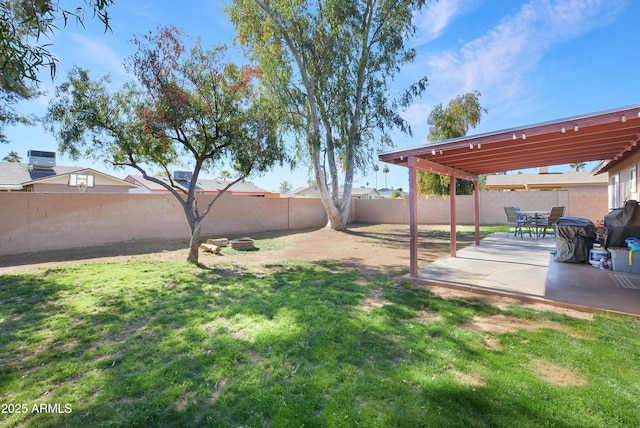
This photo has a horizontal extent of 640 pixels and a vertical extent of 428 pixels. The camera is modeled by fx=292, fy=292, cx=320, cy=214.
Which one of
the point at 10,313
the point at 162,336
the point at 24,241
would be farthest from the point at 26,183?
the point at 162,336

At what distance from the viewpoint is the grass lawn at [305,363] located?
1.78m

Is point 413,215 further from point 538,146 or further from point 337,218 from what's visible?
point 337,218

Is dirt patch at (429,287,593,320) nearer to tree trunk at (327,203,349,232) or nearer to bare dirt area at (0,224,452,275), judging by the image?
bare dirt area at (0,224,452,275)

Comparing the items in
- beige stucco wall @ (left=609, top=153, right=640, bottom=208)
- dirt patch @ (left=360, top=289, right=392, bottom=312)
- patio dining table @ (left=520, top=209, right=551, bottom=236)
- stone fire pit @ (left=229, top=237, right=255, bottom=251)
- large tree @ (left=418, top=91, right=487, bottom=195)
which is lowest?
dirt patch @ (left=360, top=289, right=392, bottom=312)

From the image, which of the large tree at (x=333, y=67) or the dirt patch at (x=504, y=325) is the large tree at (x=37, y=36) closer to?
the dirt patch at (x=504, y=325)

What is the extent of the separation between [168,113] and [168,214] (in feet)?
17.4

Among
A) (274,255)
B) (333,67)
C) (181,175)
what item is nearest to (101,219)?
(274,255)

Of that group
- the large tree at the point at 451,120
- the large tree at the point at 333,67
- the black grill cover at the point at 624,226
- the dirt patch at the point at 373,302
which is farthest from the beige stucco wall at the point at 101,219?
the black grill cover at the point at 624,226

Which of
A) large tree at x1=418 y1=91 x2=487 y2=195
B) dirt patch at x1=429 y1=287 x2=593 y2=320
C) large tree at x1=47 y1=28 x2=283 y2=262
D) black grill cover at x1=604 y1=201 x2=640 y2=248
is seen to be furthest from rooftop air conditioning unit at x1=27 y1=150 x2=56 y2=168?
black grill cover at x1=604 y1=201 x2=640 y2=248

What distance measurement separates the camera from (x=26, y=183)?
1390 cm

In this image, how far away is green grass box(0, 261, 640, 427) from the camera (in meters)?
1.78

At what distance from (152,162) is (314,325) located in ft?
18.8

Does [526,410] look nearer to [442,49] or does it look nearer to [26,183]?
[442,49]

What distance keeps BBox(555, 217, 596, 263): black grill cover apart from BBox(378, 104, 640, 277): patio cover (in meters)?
1.44
